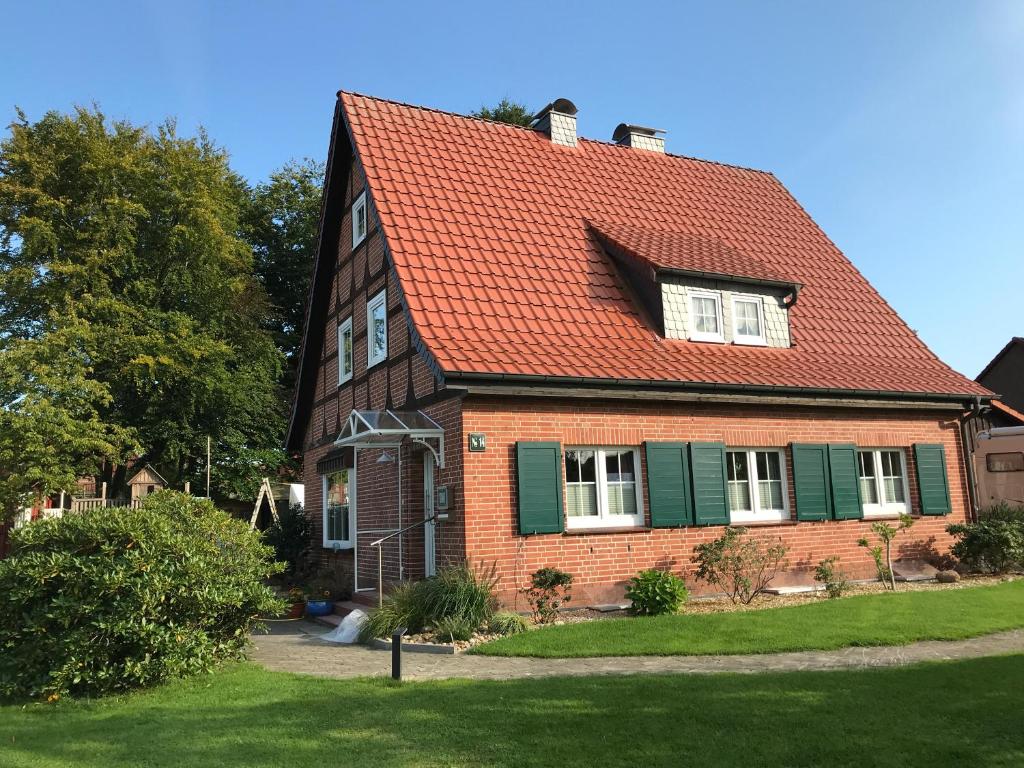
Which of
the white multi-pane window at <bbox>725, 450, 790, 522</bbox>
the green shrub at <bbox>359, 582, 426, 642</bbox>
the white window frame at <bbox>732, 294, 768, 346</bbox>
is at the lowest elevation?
the green shrub at <bbox>359, 582, 426, 642</bbox>

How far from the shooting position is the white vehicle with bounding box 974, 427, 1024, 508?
17.3 m

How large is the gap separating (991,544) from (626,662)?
9034mm

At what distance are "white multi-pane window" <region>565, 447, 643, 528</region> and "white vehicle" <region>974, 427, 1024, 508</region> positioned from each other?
31.5 feet

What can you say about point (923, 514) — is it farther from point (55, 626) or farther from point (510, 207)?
point (55, 626)

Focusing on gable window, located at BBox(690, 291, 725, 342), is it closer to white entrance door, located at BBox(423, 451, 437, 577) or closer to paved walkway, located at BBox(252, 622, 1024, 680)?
white entrance door, located at BBox(423, 451, 437, 577)

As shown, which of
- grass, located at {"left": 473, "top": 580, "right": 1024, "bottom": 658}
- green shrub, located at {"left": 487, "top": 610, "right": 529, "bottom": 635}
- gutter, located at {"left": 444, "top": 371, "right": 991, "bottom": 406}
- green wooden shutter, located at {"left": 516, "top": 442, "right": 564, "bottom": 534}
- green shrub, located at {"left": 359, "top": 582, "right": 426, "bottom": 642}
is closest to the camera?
grass, located at {"left": 473, "top": 580, "right": 1024, "bottom": 658}

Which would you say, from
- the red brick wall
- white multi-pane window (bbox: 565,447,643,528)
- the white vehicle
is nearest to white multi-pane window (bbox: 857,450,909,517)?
the red brick wall

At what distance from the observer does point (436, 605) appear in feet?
32.3

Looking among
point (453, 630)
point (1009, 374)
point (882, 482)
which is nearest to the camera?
point (453, 630)

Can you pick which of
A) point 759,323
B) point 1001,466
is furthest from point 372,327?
point 1001,466

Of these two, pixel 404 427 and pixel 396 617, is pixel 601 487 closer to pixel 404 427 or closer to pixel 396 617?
pixel 404 427

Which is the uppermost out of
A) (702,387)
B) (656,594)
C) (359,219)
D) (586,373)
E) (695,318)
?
(359,219)

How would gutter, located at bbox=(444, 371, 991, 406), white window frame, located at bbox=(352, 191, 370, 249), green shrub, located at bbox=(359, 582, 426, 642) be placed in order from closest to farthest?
1. green shrub, located at bbox=(359, 582, 426, 642)
2. gutter, located at bbox=(444, 371, 991, 406)
3. white window frame, located at bbox=(352, 191, 370, 249)

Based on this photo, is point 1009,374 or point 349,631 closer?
point 349,631
